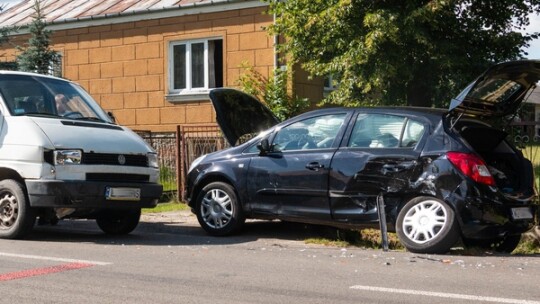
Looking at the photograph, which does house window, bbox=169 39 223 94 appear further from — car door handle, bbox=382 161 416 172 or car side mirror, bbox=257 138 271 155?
car door handle, bbox=382 161 416 172

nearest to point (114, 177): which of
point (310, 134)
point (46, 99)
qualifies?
point (46, 99)

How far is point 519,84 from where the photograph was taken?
8.93 metres

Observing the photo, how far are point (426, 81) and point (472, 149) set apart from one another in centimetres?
655

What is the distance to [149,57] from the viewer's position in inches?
744

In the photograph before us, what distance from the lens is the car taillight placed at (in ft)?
25.8

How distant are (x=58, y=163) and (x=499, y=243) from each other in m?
5.05

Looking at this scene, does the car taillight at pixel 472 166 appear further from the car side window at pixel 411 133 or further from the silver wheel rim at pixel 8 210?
the silver wheel rim at pixel 8 210

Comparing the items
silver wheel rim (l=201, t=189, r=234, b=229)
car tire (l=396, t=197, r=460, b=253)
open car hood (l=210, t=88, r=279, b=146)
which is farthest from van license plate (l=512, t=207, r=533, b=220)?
open car hood (l=210, t=88, r=279, b=146)

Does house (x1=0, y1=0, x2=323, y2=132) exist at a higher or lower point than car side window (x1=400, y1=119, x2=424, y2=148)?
higher

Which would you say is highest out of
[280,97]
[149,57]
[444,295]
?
[149,57]

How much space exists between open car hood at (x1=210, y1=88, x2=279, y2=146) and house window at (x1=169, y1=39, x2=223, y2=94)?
23.4 ft

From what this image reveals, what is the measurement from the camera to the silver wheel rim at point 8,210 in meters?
9.12

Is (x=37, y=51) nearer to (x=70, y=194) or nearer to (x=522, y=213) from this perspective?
(x=70, y=194)

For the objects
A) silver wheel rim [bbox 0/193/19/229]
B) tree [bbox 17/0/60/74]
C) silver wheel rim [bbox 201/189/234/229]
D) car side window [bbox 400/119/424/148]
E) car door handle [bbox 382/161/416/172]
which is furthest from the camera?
tree [bbox 17/0/60/74]
